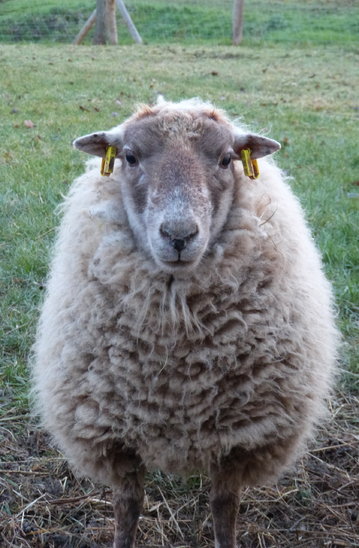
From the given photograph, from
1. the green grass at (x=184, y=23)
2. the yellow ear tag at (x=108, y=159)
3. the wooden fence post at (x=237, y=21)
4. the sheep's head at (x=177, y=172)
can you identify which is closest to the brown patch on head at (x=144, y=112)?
the sheep's head at (x=177, y=172)

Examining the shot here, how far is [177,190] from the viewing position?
1.96m

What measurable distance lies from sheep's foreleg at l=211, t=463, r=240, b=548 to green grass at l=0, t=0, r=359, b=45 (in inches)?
538

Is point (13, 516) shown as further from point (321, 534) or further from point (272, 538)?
point (321, 534)

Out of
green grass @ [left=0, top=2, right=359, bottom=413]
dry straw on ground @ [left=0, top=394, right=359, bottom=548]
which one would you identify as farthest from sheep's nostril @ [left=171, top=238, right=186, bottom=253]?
green grass @ [left=0, top=2, right=359, bottom=413]

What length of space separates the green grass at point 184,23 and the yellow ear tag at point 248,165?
1309 cm

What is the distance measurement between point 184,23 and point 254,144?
46.5ft

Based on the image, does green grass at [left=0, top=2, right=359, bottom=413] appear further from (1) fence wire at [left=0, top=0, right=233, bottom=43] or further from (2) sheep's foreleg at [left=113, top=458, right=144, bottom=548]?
(1) fence wire at [left=0, top=0, right=233, bottom=43]

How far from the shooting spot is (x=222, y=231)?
2.18 m

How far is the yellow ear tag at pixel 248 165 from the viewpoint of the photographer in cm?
226

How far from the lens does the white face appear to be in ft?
6.21

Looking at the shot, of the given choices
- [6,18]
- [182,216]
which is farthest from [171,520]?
[6,18]

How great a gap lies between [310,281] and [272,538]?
92cm

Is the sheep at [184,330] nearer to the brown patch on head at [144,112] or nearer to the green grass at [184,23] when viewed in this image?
the brown patch on head at [144,112]

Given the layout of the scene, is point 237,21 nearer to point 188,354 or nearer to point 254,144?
point 254,144
